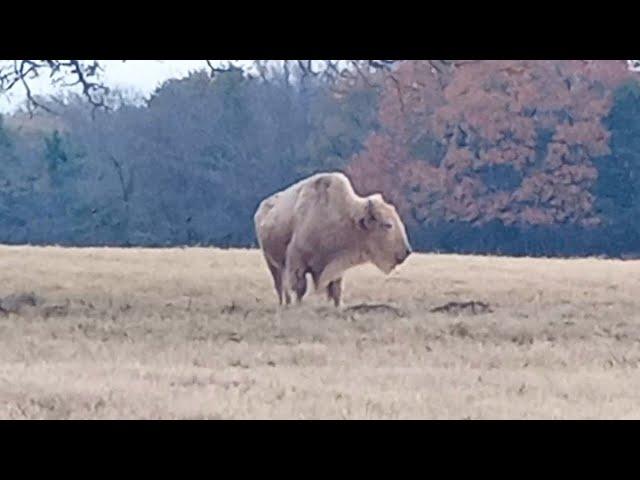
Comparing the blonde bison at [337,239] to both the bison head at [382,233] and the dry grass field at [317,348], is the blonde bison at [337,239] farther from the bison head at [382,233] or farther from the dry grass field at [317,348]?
the dry grass field at [317,348]

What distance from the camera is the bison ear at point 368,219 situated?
12820mm

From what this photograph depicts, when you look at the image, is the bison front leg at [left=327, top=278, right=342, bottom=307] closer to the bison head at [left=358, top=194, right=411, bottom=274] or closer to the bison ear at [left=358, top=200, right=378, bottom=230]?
the bison head at [left=358, top=194, right=411, bottom=274]

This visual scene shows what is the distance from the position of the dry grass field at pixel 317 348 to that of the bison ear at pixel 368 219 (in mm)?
755

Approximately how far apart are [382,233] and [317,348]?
12.7 feet

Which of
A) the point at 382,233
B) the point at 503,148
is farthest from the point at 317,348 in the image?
the point at 503,148

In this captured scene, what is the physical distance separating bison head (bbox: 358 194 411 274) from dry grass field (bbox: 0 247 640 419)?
48cm

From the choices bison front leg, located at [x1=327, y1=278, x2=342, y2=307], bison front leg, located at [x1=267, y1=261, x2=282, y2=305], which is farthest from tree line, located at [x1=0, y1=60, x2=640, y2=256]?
bison front leg, located at [x1=327, y1=278, x2=342, y2=307]

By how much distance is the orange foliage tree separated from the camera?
28703 mm

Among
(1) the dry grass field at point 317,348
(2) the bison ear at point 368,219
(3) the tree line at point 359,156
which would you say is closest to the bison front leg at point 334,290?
(1) the dry grass field at point 317,348

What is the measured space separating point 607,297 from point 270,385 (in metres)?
7.37
